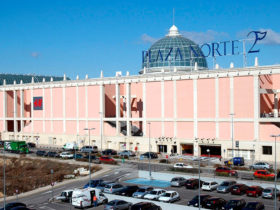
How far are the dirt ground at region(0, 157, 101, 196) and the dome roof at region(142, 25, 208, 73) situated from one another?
38.1 meters

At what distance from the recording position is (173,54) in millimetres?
109438

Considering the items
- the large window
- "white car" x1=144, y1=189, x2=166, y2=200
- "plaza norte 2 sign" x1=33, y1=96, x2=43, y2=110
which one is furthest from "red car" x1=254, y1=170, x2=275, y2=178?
"plaza norte 2 sign" x1=33, y1=96, x2=43, y2=110

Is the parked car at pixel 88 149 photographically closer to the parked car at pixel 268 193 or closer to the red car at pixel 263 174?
the red car at pixel 263 174

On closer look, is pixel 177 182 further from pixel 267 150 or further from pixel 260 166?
pixel 267 150

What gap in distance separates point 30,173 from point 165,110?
30.2 meters

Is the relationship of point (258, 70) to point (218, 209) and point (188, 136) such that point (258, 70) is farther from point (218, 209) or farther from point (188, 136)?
point (218, 209)

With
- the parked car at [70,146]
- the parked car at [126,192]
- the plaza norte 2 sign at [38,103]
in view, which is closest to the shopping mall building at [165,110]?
the plaza norte 2 sign at [38,103]

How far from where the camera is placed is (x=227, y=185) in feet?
166

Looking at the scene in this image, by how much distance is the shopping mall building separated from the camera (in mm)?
74875

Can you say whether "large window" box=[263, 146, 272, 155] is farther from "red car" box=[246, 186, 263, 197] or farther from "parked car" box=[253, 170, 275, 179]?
"red car" box=[246, 186, 263, 197]

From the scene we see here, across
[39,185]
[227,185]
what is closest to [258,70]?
[227,185]

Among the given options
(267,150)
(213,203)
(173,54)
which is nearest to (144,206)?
(213,203)

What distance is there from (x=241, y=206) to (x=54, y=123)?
77090 mm

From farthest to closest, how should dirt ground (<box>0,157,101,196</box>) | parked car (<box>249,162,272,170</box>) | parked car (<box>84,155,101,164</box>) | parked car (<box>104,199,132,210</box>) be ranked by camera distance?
1. parked car (<box>84,155,101,164</box>)
2. parked car (<box>249,162,272,170</box>)
3. dirt ground (<box>0,157,101,196</box>)
4. parked car (<box>104,199,132,210</box>)
